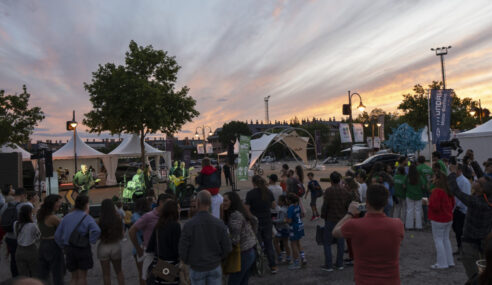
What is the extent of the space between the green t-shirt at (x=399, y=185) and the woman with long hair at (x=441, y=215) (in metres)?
2.87

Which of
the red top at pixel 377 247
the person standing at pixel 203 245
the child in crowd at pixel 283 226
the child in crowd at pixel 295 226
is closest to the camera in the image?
the red top at pixel 377 247

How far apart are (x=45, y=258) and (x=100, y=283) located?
1.70m

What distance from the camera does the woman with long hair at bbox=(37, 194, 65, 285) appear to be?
4.73m

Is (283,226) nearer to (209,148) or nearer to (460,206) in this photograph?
(460,206)

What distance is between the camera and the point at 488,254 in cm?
161

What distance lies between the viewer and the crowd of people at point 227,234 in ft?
8.88

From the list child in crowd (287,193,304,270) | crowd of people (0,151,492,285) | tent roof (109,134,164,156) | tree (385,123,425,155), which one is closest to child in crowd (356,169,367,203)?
crowd of people (0,151,492,285)

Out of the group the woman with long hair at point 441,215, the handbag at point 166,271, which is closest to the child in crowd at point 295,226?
the woman with long hair at point 441,215

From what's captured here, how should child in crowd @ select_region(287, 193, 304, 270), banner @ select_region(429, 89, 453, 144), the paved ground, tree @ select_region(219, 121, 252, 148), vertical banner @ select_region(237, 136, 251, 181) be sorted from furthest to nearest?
tree @ select_region(219, 121, 252, 148) < vertical banner @ select_region(237, 136, 251, 181) < banner @ select_region(429, 89, 453, 144) < child in crowd @ select_region(287, 193, 304, 270) < the paved ground

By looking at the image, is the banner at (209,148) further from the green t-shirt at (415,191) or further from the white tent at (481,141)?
the green t-shirt at (415,191)

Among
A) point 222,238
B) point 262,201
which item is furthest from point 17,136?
point 222,238

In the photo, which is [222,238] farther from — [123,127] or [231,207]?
[123,127]

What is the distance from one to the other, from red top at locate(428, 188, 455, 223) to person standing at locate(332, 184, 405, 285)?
344cm

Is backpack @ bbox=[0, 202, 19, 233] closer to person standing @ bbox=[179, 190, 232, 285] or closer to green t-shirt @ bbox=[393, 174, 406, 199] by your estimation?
person standing @ bbox=[179, 190, 232, 285]
